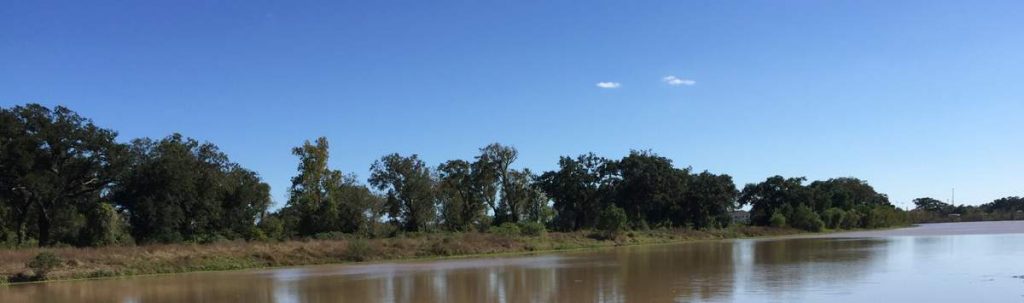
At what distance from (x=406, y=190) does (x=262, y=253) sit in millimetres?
32678

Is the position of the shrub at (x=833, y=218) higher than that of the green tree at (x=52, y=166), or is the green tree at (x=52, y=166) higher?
the green tree at (x=52, y=166)

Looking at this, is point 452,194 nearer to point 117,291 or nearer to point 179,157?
point 179,157

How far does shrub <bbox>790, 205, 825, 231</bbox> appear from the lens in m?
102

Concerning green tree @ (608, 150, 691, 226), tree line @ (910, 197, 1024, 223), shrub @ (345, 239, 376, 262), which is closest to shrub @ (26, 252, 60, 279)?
shrub @ (345, 239, 376, 262)

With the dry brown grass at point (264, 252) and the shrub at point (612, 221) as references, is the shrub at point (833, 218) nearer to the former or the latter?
the shrub at point (612, 221)

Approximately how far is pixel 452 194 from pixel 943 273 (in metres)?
64.9

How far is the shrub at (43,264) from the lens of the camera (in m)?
36.4

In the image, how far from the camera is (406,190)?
78250mm

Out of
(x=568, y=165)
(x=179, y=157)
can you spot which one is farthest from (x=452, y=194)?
(x=179, y=157)

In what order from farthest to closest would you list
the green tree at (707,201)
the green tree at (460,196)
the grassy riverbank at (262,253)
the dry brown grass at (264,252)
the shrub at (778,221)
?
the shrub at (778,221), the green tree at (707,201), the green tree at (460,196), the dry brown grass at (264,252), the grassy riverbank at (262,253)

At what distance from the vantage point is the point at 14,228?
57.9 metres

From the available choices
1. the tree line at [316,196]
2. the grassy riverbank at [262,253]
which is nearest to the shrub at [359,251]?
the grassy riverbank at [262,253]

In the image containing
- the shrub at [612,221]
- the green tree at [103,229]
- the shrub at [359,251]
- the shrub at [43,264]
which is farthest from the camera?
the shrub at [612,221]

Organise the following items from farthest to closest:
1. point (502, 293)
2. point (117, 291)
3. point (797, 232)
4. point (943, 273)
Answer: point (797, 232) < point (117, 291) < point (943, 273) < point (502, 293)
